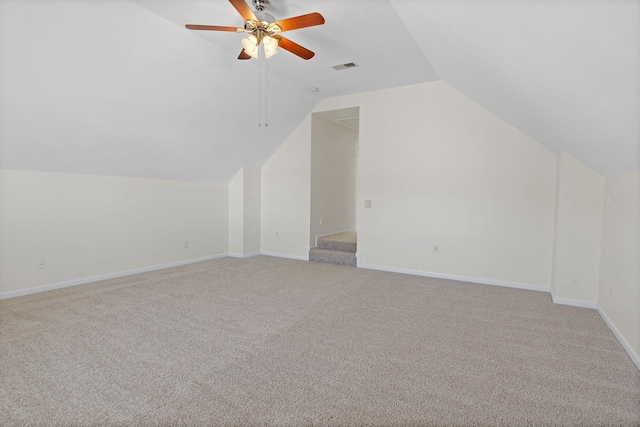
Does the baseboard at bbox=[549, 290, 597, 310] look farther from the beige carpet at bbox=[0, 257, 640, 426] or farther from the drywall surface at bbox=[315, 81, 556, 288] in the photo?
the drywall surface at bbox=[315, 81, 556, 288]

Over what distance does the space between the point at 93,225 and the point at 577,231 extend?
19.2ft

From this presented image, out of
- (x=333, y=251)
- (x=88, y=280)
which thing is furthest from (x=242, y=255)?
(x=88, y=280)

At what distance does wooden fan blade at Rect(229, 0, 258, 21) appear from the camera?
2.26 metres

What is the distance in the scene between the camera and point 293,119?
5.61 metres

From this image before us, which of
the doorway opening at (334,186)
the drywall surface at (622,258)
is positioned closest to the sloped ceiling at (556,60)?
the drywall surface at (622,258)

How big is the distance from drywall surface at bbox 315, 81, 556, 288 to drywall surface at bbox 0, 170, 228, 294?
2962 mm

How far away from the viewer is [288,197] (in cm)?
600

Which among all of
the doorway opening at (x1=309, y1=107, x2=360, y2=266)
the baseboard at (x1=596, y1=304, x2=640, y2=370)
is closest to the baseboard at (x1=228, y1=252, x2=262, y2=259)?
the doorway opening at (x1=309, y1=107, x2=360, y2=266)

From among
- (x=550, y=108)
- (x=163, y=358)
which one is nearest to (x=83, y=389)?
(x=163, y=358)

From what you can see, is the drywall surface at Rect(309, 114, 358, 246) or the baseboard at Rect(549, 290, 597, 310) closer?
the baseboard at Rect(549, 290, 597, 310)

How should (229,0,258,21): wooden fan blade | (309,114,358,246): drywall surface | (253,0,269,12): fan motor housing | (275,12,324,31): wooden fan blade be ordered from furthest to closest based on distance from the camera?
(309,114,358,246): drywall surface < (253,0,269,12): fan motor housing < (275,12,324,31): wooden fan blade < (229,0,258,21): wooden fan blade

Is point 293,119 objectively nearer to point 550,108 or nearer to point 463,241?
point 463,241

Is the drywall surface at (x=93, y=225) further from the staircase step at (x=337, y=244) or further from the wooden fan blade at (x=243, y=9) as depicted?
the wooden fan blade at (x=243, y=9)

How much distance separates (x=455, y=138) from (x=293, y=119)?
271 centimetres
